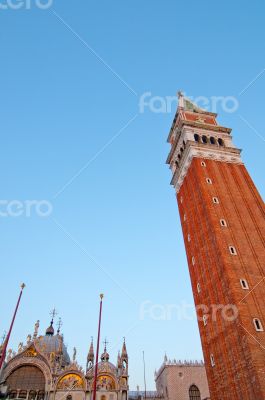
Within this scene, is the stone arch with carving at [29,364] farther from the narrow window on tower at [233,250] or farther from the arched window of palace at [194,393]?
the narrow window on tower at [233,250]

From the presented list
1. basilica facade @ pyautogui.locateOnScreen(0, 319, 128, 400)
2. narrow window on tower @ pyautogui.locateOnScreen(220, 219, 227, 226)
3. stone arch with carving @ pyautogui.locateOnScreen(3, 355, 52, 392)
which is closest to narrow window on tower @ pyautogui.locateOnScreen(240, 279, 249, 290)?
narrow window on tower @ pyautogui.locateOnScreen(220, 219, 227, 226)

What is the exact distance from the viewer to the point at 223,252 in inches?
1318

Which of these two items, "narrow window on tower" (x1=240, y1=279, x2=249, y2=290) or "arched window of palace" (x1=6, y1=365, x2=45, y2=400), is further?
"arched window of palace" (x1=6, y1=365, x2=45, y2=400)

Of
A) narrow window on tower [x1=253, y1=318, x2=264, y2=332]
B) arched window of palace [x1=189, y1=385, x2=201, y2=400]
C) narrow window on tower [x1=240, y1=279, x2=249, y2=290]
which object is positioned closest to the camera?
narrow window on tower [x1=253, y1=318, x2=264, y2=332]

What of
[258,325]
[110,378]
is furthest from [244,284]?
[110,378]

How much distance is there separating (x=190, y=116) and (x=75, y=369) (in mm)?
40426

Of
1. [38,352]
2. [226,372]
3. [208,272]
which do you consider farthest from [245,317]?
[38,352]

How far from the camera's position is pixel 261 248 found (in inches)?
1372

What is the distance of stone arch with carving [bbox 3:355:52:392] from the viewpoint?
3669cm

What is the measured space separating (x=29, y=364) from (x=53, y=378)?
11.2ft

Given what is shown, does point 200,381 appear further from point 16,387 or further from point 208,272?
point 16,387

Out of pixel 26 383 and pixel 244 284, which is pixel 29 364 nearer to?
pixel 26 383

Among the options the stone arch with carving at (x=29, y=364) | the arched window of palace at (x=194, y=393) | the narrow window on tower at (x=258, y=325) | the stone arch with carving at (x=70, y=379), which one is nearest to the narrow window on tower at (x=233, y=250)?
the narrow window on tower at (x=258, y=325)

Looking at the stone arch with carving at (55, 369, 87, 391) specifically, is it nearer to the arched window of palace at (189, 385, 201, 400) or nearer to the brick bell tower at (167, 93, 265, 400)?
the brick bell tower at (167, 93, 265, 400)
